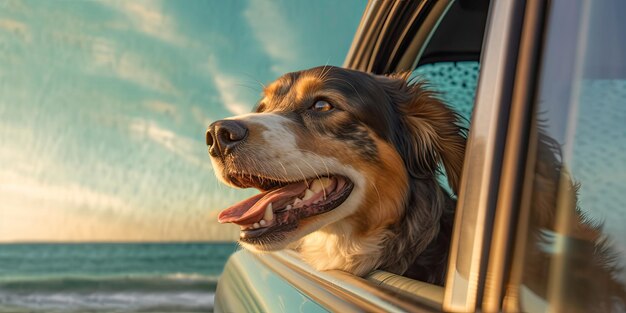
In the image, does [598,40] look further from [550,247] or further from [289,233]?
[289,233]

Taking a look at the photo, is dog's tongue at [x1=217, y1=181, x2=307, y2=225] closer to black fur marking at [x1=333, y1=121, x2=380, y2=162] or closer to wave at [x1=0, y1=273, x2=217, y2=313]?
black fur marking at [x1=333, y1=121, x2=380, y2=162]

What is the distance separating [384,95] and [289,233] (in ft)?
2.94

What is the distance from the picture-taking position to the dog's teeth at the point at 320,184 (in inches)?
103

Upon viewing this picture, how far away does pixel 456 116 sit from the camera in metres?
2.91

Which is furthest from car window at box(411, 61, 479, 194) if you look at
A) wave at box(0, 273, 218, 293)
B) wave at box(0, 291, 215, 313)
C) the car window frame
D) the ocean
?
wave at box(0, 273, 218, 293)

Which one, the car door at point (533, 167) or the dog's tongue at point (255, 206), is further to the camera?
the dog's tongue at point (255, 206)

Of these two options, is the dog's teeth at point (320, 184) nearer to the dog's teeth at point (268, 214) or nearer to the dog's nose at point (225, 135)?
the dog's teeth at point (268, 214)

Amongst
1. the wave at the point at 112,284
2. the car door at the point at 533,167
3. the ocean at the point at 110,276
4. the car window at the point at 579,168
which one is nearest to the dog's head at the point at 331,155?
the car door at the point at 533,167

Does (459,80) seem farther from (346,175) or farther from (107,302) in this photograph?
(107,302)

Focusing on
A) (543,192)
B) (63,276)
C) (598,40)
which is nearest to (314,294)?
(543,192)

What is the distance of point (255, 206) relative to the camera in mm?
2576

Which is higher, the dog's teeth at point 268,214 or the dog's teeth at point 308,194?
the dog's teeth at point 308,194

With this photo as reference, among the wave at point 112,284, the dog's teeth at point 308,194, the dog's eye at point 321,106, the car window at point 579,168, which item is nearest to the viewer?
the car window at point 579,168

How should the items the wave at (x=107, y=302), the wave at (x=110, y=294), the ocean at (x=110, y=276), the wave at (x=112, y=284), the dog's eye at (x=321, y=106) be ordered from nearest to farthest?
the dog's eye at (x=321, y=106)
the wave at (x=107, y=302)
the wave at (x=110, y=294)
the ocean at (x=110, y=276)
the wave at (x=112, y=284)
